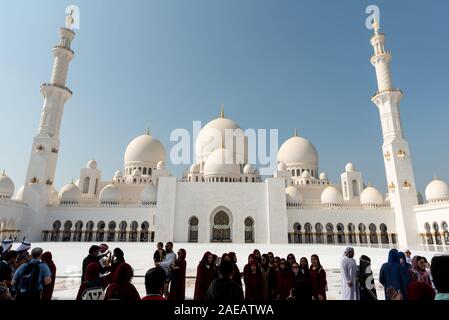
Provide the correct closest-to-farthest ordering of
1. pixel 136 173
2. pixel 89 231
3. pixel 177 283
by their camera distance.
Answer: pixel 177 283 < pixel 89 231 < pixel 136 173

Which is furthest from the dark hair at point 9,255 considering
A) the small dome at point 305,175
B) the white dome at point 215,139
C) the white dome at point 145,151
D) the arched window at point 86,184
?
the small dome at point 305,175

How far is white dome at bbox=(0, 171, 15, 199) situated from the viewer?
2439cm

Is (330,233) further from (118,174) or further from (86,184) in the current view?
(86,184)

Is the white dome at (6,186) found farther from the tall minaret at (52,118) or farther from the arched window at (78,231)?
the arched window at (78,231)

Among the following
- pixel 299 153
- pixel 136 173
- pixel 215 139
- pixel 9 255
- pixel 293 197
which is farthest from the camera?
pixel 299 153

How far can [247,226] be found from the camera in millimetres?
25125

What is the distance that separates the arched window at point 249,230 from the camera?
81.4 ft

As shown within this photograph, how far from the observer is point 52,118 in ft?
86.3

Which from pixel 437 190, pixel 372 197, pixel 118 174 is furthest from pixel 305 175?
pixel 118 174

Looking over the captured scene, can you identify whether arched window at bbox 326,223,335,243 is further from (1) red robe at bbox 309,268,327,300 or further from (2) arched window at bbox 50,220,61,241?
(2) arched window at bbox 50,220,61,241

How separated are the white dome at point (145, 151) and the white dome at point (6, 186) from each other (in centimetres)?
1281

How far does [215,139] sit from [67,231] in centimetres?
1909

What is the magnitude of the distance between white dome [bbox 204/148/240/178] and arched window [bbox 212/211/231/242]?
4667 mm
